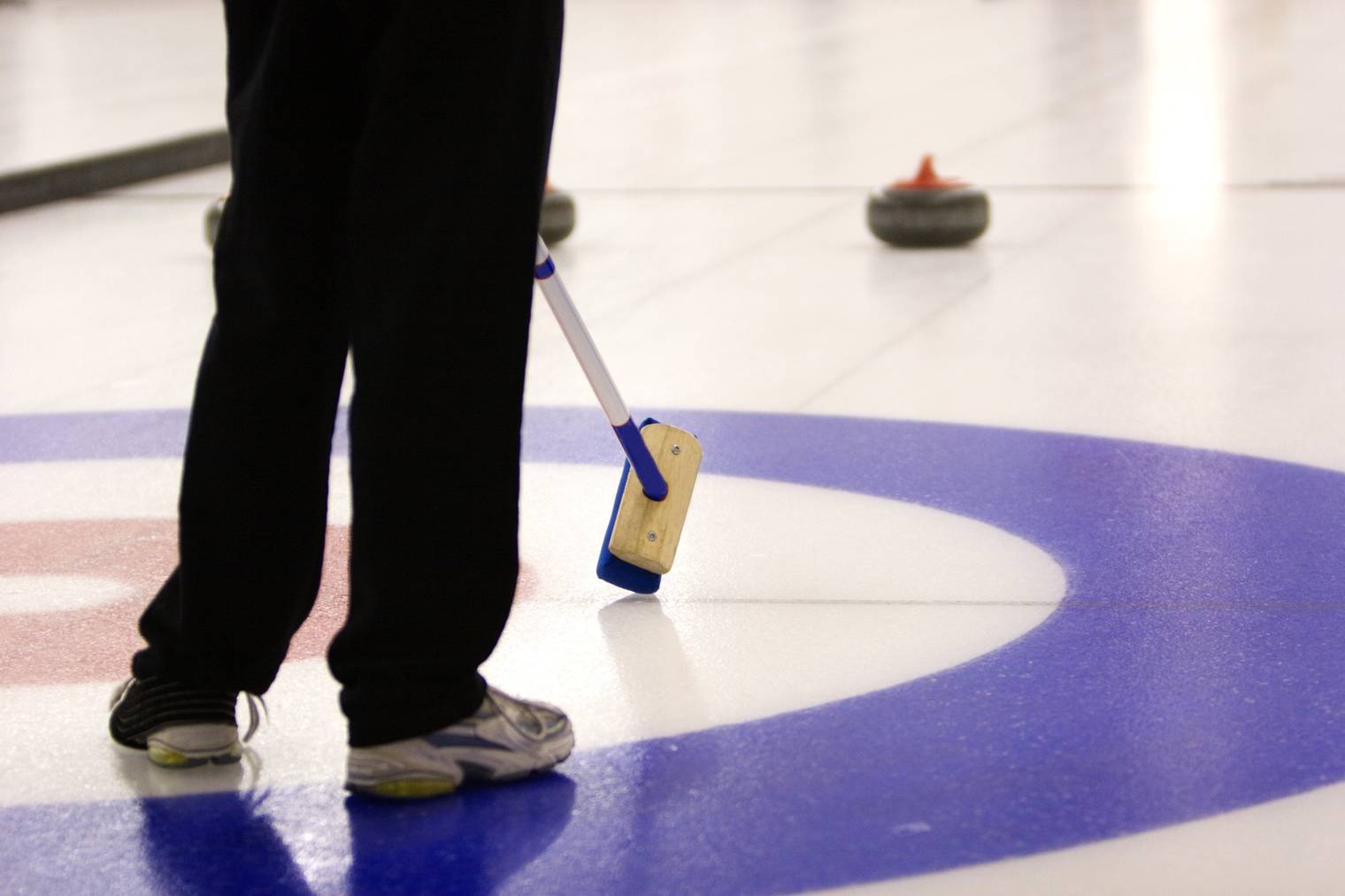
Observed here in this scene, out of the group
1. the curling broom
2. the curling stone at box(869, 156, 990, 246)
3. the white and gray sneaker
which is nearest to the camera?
the white and gray sneaker

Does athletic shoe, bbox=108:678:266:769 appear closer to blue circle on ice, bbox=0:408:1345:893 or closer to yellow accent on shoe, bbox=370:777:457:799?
blue circle on ice, bbox=0:408:1345:893

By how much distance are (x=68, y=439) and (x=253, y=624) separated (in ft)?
5.23

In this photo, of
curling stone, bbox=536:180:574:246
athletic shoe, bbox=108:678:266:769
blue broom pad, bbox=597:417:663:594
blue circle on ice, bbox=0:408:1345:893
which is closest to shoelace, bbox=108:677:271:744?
athletic shoe, bbox=108:678:266:769

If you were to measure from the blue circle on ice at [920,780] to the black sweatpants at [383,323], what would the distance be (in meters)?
0.13

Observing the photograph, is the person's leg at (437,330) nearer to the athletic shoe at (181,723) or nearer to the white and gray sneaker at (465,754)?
the white and gray sneaker at (465,754)

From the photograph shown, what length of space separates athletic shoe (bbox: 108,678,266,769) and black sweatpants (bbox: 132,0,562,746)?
73 millimetres

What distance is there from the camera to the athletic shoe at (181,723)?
1.81 m

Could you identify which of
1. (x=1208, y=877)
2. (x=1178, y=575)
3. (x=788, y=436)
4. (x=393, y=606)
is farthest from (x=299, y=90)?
(x=788, y=436)

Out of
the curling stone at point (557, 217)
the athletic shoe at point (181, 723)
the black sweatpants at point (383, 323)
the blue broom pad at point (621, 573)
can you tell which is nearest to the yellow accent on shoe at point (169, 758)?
the athletic shoe at point (181, 723)

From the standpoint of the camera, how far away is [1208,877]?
1.54m

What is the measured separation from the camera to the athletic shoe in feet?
5.93

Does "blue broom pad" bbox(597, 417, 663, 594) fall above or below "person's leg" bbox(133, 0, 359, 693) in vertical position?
below

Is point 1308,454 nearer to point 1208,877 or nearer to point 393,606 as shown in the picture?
point 1208,877

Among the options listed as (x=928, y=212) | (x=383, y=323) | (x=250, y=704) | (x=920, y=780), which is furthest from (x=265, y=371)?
(x=928, y=212)
